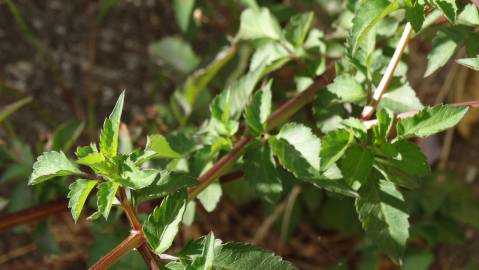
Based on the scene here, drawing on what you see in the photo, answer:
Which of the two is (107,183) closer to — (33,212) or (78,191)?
(78,191)

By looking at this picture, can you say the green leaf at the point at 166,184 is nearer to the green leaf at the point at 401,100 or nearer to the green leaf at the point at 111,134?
the green leaf at the point at 111,134

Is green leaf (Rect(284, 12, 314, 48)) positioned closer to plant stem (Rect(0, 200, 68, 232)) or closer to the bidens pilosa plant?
the bidens pilosa plant

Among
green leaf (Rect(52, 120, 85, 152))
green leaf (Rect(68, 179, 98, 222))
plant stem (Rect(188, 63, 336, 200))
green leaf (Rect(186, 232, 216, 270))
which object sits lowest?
plant stem (Rect(188, 63, 336, 200))

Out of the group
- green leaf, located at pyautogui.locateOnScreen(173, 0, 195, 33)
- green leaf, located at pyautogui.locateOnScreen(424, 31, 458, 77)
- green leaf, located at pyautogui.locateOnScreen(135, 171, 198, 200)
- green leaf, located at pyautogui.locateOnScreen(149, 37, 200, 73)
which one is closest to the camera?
green leaf, located at pyautogui.locateOnScreen(135, 171, 198, 200)

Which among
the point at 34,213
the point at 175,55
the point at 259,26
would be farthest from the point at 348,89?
the point at 175,55

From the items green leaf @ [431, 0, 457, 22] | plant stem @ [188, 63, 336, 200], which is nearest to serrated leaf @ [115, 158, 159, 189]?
plant stem @ [188, 63, 336, 200]

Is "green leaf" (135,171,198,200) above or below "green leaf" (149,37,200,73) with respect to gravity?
above

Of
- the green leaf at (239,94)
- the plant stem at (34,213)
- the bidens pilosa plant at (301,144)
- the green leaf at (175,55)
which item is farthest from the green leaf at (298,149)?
the green leaf at (175,55)
